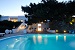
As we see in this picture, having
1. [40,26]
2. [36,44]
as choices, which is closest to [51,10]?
[40,26]

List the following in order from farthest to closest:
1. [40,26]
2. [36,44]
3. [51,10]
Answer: [40,26], [51,10], [36,44]

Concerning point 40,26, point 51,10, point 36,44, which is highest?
point 51,10

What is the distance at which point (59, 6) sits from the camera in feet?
92.0

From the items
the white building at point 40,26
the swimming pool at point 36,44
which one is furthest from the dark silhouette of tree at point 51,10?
the swimming pool at point 36,44

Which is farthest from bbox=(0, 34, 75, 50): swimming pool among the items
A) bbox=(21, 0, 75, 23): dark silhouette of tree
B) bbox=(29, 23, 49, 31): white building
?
bbox=(29, 23, 49, 31): white building

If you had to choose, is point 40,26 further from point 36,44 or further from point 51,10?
point 36,44

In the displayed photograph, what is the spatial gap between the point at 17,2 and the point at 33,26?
197 inches

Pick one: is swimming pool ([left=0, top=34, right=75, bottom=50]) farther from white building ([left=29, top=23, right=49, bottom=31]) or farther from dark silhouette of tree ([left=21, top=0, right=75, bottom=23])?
white building ([left=29, top=23, right=49, bottom=31])

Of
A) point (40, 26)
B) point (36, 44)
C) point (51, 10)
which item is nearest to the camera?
point (36, 44)

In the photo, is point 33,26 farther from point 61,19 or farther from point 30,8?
point 61,19

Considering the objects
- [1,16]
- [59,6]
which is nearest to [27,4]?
[59,6]

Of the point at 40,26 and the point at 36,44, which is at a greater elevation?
the point at 40,26

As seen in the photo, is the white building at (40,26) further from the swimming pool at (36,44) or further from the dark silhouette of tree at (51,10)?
the swimming pool at (36,44)

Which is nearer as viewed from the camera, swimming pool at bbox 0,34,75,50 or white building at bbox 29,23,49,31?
swimming pool at bbox 0,34,75,50
